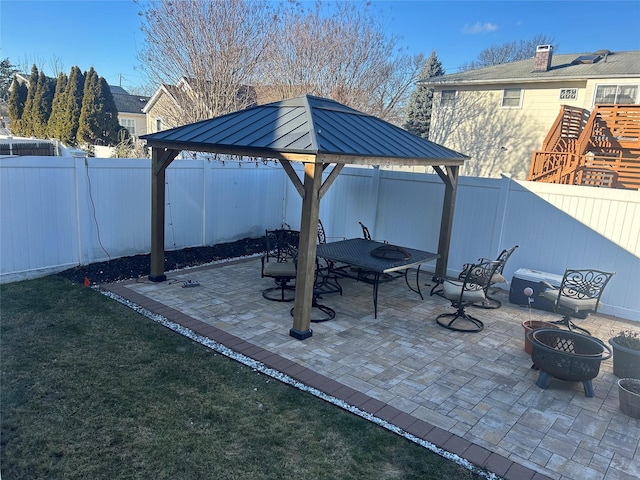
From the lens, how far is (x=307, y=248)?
4.74m

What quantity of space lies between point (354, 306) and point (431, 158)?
242 centimetres

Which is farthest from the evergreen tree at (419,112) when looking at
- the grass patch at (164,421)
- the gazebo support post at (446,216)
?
the grass patch at (164,421)

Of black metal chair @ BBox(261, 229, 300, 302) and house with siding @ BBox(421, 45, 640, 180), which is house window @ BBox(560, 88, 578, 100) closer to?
house with siding @ BBox(421, 45, 640, 180)

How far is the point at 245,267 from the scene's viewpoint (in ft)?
25.9

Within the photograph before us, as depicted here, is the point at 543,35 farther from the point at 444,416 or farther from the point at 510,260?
the point at 444,416

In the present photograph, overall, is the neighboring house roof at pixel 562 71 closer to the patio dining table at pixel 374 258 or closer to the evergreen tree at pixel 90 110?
the patio dining table at pixel 374 258

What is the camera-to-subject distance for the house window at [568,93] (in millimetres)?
15008

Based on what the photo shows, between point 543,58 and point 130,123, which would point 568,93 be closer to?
point 543,58

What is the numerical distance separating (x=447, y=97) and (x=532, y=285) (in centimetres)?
1374

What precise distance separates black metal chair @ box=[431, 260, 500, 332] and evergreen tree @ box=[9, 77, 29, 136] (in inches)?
1136

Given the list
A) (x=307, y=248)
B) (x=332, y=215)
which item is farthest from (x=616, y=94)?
(x=307, y=248)

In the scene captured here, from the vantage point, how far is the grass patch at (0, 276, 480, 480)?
287 centimetres

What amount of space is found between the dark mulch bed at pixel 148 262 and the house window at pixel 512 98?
12.2m

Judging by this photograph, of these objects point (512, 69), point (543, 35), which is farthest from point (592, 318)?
point (543, 35)
